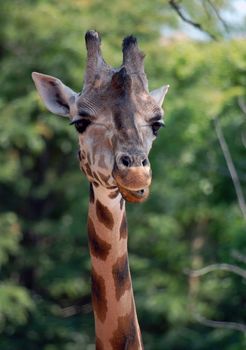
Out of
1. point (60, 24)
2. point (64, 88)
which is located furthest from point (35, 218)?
point (64, 88)

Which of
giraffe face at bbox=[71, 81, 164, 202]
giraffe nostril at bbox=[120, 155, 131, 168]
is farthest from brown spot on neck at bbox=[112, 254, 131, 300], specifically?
giraffe nostril at bbox=[120, 155, 131, 168]

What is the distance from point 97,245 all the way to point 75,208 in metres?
15.3

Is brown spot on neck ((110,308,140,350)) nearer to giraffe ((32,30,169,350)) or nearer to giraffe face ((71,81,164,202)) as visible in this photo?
giraffe ((32,30,169,350))

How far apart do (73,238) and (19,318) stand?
2.25 metres

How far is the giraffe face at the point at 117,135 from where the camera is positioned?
17.2 ft

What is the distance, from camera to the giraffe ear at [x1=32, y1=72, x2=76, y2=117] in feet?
20.2

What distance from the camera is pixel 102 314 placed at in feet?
19.7

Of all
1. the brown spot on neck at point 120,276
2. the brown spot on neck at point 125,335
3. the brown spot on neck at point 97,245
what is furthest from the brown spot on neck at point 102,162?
the brown spot on neck at point 125,335

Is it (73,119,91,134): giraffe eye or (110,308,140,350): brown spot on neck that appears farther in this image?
(110,308,140,350): brown spot on neck

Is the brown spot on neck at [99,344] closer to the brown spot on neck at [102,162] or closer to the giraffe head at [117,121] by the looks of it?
the giraffe head at [117,121]

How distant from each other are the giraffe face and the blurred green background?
1123 cm

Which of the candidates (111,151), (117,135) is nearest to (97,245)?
(111,151)

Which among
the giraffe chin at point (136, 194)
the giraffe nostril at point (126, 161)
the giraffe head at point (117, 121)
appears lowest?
the giraffe chin at point (136, 194)

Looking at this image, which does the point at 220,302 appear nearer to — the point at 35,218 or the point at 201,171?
the point at 201,171
